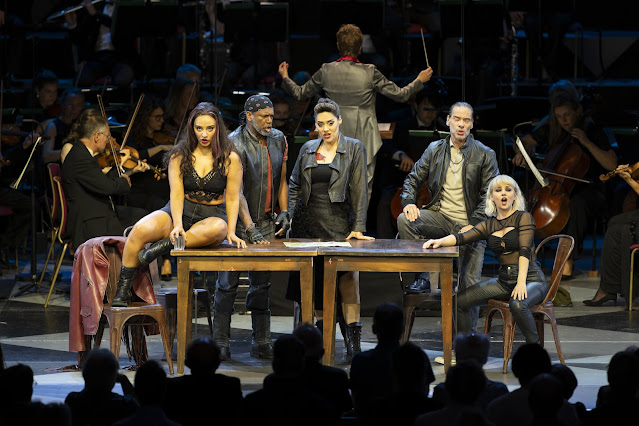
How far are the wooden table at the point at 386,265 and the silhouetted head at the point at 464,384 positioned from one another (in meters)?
2.26

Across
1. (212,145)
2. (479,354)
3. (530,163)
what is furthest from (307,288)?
(530,163)

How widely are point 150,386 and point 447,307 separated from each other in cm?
262

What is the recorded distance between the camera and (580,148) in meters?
9.06

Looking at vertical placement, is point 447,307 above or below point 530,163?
below

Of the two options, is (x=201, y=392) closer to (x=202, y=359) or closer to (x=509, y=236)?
(x=202, y=359)

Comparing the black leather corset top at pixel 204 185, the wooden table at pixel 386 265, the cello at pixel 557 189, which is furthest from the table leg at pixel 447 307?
the cello at pixel 557 189

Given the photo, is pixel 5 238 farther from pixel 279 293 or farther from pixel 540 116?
pixel 540 116

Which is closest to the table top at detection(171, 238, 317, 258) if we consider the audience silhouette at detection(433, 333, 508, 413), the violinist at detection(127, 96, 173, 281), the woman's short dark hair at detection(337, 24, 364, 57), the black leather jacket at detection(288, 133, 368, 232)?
the black leather jacket at detection(288, 133, 368, 232)

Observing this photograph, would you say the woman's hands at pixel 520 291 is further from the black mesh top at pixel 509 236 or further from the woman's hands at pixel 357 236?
the woman's hands at pixel 357 236

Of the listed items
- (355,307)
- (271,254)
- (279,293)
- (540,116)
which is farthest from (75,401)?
(540,116)

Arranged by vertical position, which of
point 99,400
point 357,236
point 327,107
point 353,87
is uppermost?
point 353,87

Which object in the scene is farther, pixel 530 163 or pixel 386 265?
pixel 530 163

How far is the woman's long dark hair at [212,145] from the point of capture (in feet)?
20.8

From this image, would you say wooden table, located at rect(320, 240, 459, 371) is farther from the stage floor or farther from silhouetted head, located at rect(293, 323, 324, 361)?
silhouetted head, located at rect(293, 323, 324, 361)
